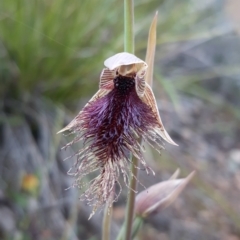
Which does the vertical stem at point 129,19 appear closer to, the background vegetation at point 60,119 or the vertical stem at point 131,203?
the vertical stem at point 131,203

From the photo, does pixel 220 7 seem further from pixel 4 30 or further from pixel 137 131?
pixel 137 131

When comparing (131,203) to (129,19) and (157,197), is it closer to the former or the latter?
(157,197)

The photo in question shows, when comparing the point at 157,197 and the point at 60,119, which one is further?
the point at 60,119

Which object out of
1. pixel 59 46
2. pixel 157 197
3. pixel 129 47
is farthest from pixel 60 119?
pixel 129 47

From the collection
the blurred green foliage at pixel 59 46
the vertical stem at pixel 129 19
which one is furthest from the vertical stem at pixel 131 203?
the blurred green foliage at pixel 59 46

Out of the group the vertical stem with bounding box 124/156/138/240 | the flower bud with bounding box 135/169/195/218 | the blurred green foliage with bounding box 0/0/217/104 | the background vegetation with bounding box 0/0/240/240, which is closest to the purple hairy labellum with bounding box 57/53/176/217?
the vertical stem with bounding box 124/156/138/240

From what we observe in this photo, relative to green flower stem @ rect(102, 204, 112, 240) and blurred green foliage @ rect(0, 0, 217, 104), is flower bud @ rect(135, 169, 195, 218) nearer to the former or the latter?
green flower stem @ rect(102, 204, 112, 240)
